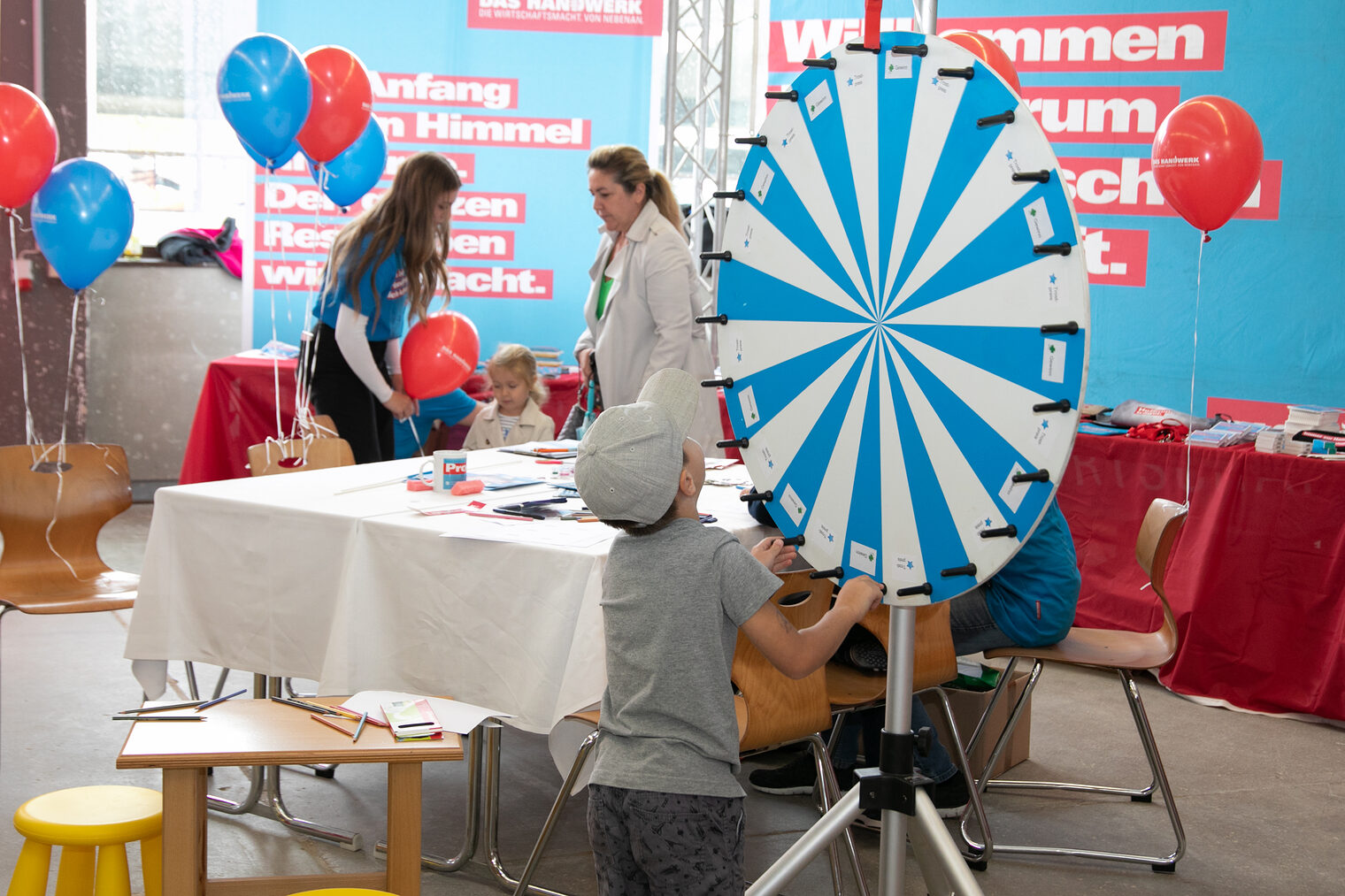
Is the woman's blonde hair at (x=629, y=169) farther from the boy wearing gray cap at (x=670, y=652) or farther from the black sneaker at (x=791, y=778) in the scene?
the boy wearing gray cap at (x=670, y=652)

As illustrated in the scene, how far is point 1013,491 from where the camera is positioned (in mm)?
1487

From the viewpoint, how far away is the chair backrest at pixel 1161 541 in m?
2.89

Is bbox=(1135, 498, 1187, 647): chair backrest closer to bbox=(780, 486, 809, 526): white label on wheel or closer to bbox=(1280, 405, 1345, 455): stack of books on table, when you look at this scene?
bbox=(1280, 405, 1345, 455): stack of books on table

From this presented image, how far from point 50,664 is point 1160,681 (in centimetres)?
367

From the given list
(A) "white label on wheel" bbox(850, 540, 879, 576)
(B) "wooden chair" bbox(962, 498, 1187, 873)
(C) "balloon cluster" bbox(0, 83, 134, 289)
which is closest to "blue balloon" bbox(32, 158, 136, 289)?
(C) "balloon cluster" bbox(0, 83, 134, 289)

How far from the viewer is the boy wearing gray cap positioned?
173 centimetres

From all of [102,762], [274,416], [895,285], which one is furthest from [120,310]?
[895,285]

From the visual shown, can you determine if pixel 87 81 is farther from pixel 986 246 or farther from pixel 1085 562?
pixel 986 246

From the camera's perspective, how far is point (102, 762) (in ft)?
10.5

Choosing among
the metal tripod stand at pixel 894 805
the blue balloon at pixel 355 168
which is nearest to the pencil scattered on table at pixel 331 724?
the metal tripod stand at pixel 894 805

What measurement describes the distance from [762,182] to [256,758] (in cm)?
110

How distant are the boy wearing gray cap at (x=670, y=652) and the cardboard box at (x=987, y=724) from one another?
56.2 inches

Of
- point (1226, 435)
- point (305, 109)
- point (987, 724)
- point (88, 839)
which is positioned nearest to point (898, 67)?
point (88, 839)

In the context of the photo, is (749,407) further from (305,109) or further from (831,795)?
(305,109)
